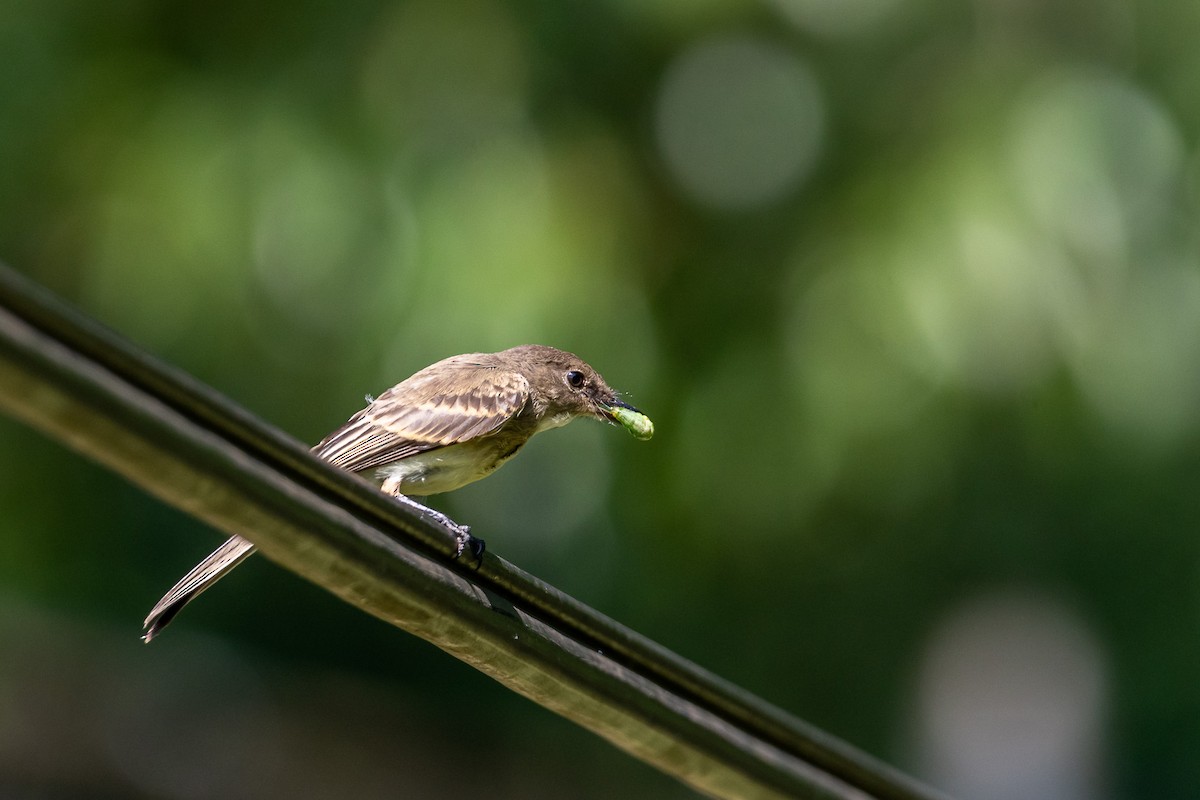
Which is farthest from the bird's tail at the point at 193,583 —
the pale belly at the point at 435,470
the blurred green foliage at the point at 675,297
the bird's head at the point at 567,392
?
the blurred green foliage at the point at 675,297

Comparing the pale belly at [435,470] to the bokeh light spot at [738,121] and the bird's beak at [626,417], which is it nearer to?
the bird's beak at [626,417]

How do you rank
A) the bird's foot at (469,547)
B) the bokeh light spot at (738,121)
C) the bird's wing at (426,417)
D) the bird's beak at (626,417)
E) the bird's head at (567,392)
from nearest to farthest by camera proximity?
the bird's foot at (469,547)
the bird's wing at (426,417)
the bird's beak at (626,417)
the bird's head at (567,392)
the bokeh light spot at (738,121)

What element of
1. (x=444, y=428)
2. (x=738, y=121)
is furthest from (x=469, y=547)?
(x=738, y=121)

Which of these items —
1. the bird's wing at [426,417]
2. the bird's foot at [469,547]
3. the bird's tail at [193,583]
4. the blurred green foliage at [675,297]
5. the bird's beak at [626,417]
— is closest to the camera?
the bird's foot at [469,547]

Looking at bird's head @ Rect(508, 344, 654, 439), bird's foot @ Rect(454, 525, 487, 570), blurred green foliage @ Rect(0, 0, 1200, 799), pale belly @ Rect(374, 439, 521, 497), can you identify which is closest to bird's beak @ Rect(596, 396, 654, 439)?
bird's head @ Rect(508, 344, 654, 439)

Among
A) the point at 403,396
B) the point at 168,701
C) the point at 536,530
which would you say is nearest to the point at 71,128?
the point at 536,530

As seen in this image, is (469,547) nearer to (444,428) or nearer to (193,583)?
(193,583)

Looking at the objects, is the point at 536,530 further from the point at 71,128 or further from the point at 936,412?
the point at 71,128
